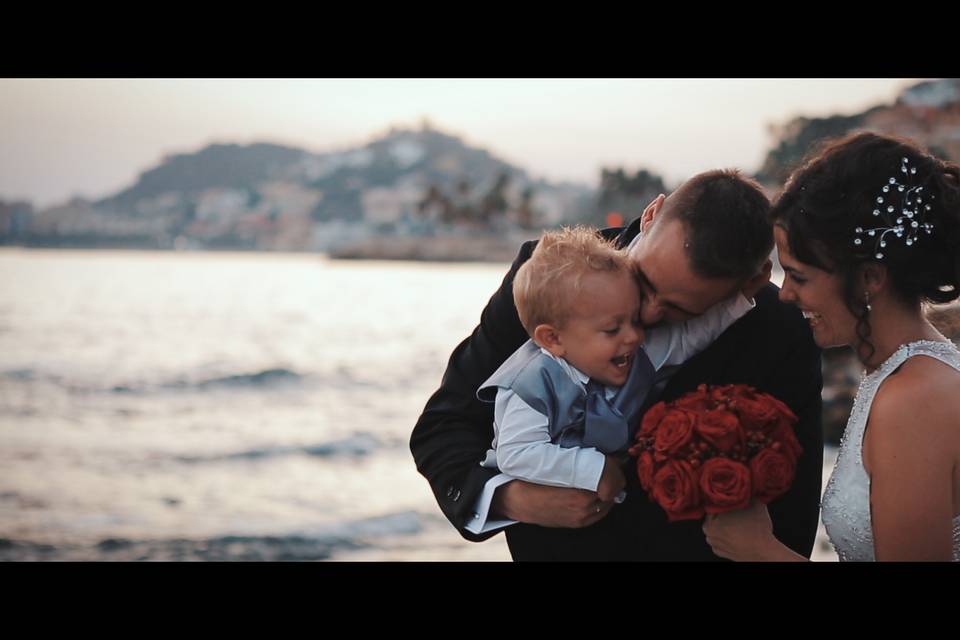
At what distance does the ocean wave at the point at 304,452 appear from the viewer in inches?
771

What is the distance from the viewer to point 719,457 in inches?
87.2

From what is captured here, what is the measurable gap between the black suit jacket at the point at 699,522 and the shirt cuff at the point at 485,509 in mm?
15

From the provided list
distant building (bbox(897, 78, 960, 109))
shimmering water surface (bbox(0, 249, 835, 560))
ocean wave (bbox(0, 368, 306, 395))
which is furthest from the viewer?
ocean wave (bbox(0, 368, 306, 395))

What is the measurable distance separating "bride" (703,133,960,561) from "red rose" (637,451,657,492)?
0.20 m

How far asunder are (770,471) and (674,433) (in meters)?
0.23

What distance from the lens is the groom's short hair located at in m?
Result: 2.33

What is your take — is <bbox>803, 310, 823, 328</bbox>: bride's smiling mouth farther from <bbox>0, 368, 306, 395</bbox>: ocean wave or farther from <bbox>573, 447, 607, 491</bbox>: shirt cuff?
<bbox>0, 368, 306, 395</bbox>: ocean wave

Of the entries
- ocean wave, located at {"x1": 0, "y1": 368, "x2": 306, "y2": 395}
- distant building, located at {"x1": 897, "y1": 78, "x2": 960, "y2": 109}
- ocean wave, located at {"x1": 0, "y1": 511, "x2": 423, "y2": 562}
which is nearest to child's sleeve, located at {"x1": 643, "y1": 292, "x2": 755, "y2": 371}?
ocean wave, located at {"x1": 0, "y1": 511, "x2": 423, "y2": 562}

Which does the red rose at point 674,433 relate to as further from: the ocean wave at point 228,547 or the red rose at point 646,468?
the ocean wave at point 228,547

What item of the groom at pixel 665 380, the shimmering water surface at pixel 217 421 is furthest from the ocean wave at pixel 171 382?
the groom at pixel 665 380
